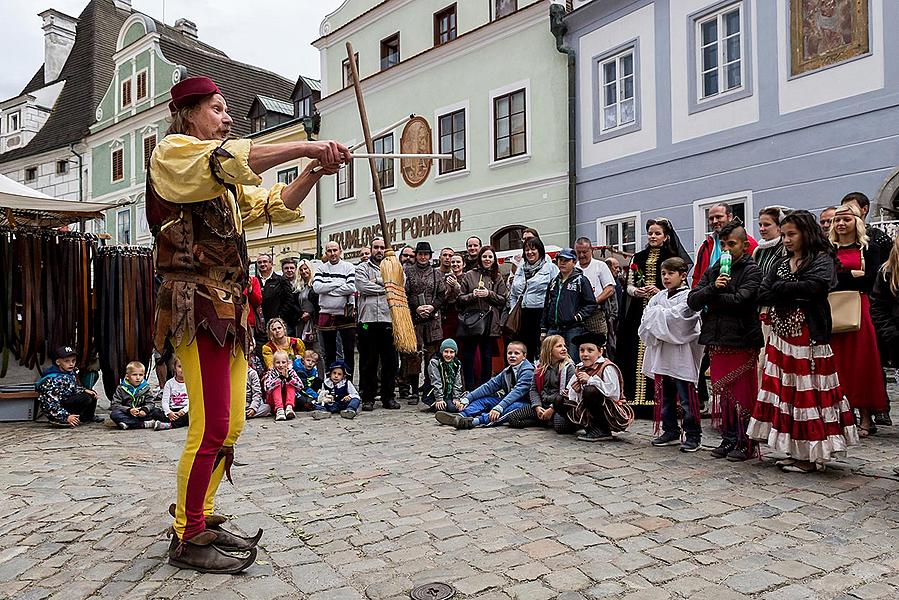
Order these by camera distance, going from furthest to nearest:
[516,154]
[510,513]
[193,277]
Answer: [516,154], [510,513], [193,277]

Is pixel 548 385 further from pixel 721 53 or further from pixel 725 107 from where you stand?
pixel 721 53

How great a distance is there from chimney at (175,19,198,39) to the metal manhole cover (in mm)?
37786

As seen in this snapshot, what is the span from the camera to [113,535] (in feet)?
12.6

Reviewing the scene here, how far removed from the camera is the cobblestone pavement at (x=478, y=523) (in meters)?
3.17

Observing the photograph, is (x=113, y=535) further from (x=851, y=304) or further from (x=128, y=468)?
(x=851, y=304)

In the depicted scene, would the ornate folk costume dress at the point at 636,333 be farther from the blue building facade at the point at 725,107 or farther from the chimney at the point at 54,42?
the chimney at the point at 54,42

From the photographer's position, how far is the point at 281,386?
8422 millimetres

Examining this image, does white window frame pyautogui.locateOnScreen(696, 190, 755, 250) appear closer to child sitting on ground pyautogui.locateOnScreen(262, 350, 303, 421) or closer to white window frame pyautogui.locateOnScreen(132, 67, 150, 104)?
child sitting on ground pyautogui.locateOnScreen(262, 350, 303, 421)

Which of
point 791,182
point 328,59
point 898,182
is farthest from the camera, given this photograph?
point 328,59

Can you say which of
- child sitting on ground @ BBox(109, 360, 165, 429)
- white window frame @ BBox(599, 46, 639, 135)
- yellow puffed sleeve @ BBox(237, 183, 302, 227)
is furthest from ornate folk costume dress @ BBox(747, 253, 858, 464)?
white window frame @ BBox(599, 46, 639, 135)

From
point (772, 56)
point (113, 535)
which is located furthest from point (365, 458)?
point (772, 56)

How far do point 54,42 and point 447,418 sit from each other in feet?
125

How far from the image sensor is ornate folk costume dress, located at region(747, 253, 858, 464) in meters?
4.86

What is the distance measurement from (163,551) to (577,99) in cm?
1245
